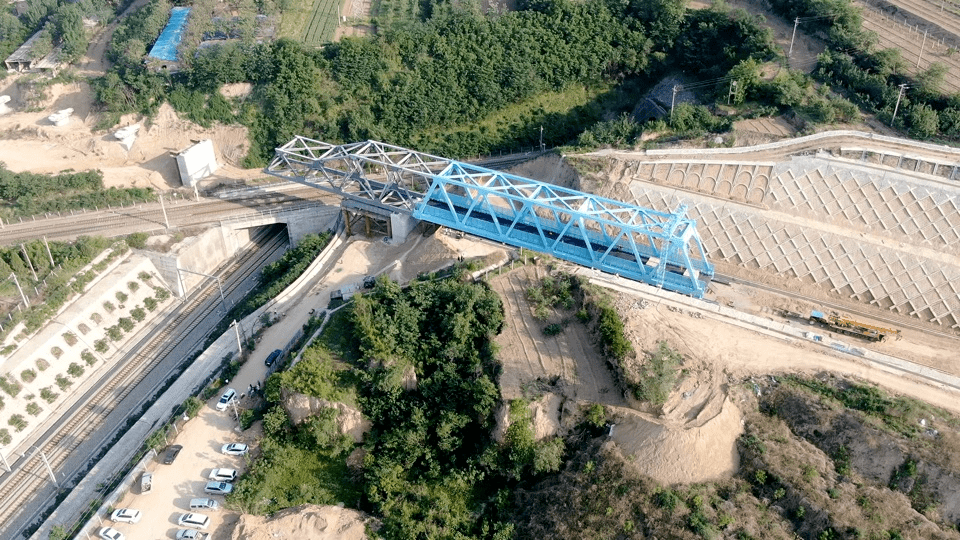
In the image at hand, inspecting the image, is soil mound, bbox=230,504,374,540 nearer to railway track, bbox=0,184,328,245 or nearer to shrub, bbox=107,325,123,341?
shrub, bbox=107,325,123,341

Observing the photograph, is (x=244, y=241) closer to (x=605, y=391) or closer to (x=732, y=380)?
(x=605, y=391)

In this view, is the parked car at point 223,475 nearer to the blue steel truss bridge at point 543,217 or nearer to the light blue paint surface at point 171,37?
the blue steel truss bridge at point 543,217

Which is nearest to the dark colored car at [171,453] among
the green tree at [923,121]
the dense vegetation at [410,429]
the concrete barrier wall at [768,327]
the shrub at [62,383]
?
the dense vegetation at [410,429]

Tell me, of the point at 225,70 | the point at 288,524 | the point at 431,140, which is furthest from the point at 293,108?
the point at 288,524

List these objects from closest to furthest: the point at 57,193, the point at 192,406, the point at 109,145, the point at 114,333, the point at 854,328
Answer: the point at 192,406, the point at 854,328, the point at 114,333, the point at 57,193, the point at 109,145

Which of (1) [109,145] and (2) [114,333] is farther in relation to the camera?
(1) [109,145]

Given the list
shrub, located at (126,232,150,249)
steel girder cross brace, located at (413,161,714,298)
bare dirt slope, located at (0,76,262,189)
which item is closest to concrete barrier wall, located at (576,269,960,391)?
steel girder cross brace, located at (413,161,714,298)

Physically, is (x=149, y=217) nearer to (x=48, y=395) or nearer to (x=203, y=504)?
(x=48, y=395)

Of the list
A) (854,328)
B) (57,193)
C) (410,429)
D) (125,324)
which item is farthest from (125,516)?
(854,328)
